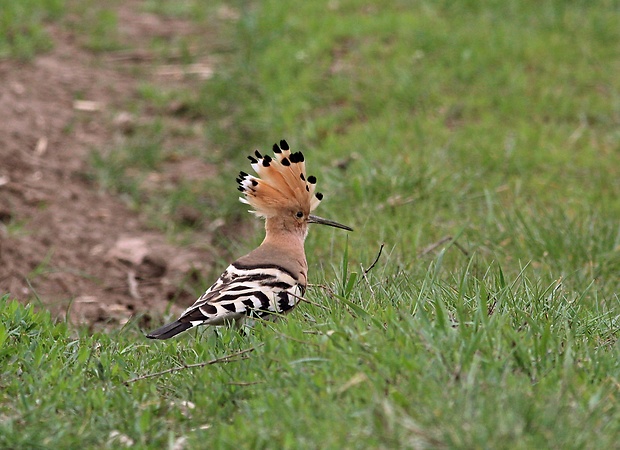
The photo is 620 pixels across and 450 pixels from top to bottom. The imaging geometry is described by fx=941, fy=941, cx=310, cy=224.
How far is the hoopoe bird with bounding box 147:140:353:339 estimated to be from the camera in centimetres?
361

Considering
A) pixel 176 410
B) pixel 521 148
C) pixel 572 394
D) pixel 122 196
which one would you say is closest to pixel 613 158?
pixel 521 148

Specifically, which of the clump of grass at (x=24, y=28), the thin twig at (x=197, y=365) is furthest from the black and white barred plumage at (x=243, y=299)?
the clump of grass at (x=24, y=28)

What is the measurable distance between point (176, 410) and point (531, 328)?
1.22 m

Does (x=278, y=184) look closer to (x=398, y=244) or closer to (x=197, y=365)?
(x=398, y=244)

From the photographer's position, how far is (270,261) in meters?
4.06

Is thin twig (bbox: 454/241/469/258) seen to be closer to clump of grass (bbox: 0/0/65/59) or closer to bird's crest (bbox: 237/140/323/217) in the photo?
bird's crest (bbox: 237/140/323/217)

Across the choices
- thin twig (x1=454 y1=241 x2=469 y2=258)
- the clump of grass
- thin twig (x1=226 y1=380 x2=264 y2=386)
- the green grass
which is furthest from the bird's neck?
the clump of grass

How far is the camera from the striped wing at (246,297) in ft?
11.8

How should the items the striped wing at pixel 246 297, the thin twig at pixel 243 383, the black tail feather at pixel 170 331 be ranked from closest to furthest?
the thin twig at pixel 243 383, the black tail feather at pixel 170 331, the striped wing at pixel 246 297

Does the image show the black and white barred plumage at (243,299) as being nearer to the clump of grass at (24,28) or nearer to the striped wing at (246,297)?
the striped wing at (246,297)

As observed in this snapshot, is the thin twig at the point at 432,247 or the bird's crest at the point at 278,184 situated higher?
the bird's crest at the point at 278,184

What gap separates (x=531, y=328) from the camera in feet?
10.4

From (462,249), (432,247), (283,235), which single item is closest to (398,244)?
(432,247)

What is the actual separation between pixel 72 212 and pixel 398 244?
2.37 m
